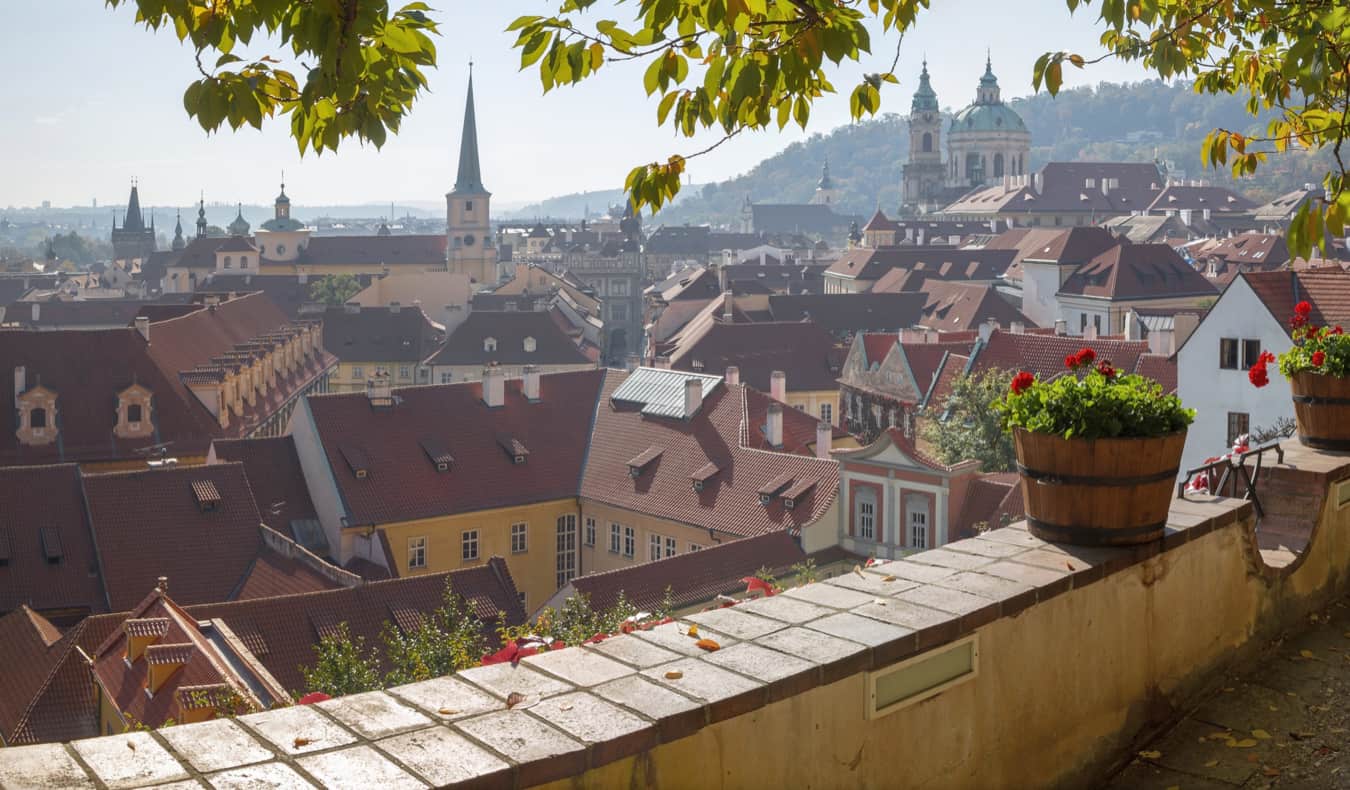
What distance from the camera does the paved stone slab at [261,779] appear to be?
137 inches

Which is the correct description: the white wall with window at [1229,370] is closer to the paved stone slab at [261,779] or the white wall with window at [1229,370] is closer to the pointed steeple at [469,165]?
the paved stone slab at [261,779]

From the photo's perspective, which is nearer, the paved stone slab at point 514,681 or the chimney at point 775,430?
the paved stone slab at point 514,681

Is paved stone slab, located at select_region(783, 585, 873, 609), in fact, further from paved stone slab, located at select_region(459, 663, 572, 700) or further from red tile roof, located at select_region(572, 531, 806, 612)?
red tile roof, located at select_region(572, 531, 806, 612)

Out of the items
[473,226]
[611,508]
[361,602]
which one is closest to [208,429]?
[611,508]

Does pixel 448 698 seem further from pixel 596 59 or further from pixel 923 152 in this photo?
pixel 923 152

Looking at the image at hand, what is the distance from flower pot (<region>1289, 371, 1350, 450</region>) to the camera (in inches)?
356

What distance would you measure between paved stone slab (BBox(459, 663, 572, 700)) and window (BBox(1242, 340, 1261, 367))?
109ft

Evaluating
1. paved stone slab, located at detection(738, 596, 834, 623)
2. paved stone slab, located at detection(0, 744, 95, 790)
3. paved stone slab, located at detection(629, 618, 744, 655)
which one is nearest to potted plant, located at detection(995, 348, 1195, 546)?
paved stone slab, located at detection(738, 596, 834, 623)

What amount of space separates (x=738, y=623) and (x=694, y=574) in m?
28.2

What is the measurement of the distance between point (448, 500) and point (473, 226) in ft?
361

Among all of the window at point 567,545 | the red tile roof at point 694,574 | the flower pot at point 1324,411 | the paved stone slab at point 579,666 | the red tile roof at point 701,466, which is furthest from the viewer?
the window at point 567,545

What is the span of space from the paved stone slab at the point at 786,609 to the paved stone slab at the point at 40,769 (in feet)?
7.62

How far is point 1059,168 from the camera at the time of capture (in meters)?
151

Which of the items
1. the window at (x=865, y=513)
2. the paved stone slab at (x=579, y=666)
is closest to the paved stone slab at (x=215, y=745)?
the paved stone slab at (x=579, y=666)
